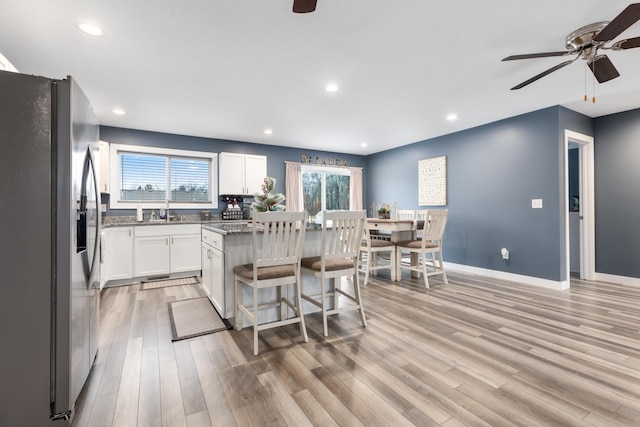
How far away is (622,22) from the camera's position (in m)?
1.79

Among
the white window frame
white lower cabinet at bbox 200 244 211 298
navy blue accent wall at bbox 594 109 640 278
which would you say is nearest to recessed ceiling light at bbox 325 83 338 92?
white lower cabinet at bbox 200 244 211 298

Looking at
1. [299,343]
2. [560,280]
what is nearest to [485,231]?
[560,280]

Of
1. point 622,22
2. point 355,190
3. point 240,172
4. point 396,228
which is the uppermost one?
point 622,22

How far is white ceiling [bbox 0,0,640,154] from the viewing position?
2.07 metres

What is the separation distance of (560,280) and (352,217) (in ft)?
11.0

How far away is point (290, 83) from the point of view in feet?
10.6

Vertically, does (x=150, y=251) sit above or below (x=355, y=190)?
below

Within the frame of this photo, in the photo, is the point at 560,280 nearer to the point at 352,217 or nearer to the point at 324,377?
the point at 352,217

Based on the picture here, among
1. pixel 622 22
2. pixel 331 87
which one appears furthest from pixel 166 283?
pixel 622 22

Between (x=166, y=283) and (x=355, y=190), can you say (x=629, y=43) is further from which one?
(x=166, y=283)

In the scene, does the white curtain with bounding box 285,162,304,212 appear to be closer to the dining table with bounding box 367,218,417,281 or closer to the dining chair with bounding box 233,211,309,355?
the dining table with bounding box 367,218,417,281

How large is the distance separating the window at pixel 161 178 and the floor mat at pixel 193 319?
8.07 feet

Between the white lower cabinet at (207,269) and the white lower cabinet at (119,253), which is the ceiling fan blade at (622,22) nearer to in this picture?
the white lower cabinet at (207,269)

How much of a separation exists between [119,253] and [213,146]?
2.45 m
